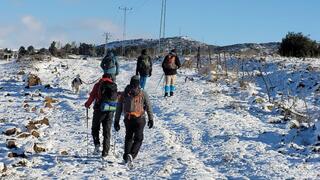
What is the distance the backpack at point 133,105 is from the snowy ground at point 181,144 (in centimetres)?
113

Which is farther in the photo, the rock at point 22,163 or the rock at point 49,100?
the rock at point 49,100

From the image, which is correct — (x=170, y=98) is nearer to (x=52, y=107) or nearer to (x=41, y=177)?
(x=52, y=107)

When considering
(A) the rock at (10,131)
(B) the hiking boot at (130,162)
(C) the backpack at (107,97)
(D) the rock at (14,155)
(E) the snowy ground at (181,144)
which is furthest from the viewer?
(A) the rock at (10,131)

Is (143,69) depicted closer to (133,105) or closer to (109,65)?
(109,65)

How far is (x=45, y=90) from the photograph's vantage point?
83.8 feet

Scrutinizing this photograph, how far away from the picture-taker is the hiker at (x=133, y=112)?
12.1 meters

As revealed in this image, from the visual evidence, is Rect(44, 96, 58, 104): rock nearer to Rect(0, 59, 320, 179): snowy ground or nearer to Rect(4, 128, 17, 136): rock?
Rect(0, 59, 320, 179): snowy ground

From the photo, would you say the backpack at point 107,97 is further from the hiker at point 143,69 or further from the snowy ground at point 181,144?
the hiker at point 143,69

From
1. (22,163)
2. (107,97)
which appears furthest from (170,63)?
(22,163)

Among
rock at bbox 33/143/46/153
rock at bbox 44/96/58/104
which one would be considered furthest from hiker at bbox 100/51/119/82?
rock at bbox 33/143/46/153

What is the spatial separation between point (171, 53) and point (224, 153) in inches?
405

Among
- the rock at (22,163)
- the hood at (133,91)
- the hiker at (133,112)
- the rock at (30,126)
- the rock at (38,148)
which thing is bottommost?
the rock at (22,163)

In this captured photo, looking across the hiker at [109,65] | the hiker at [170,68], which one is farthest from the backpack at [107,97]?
the hiker at [170,68]

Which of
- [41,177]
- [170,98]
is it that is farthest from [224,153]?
[170,98]
